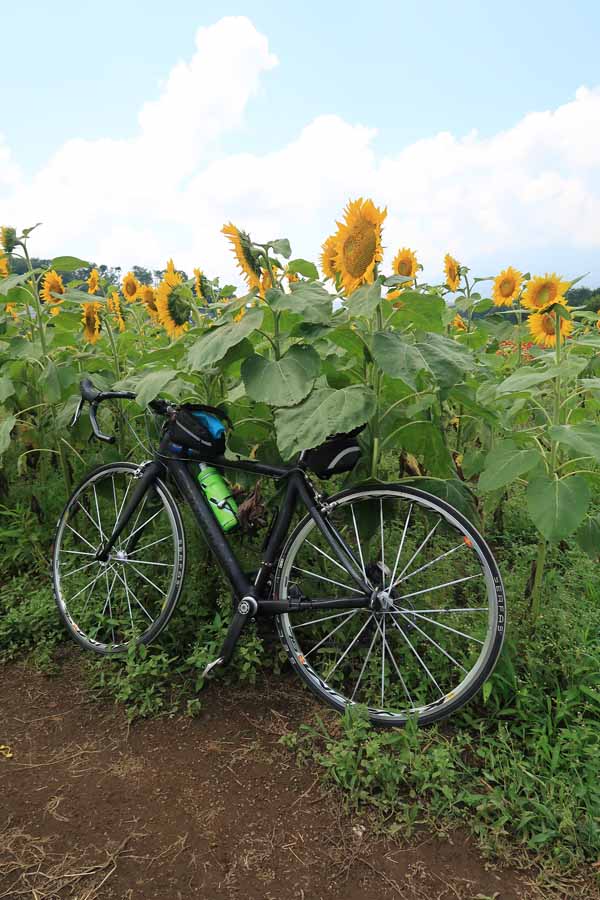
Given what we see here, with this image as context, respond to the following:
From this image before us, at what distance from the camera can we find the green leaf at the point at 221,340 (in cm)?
204

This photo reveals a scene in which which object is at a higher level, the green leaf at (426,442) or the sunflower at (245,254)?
the sunflower at (245,254)

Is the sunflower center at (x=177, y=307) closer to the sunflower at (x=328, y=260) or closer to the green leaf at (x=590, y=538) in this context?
the sunflower at (x=328, y=260)

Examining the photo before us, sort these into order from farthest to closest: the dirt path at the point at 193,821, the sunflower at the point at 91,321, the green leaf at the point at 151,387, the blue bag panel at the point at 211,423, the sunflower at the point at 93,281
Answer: the sunflower at the point at 93,281 → the sunflower at the point at 91,321 → the blue bag panel at the point at 211,423 → the green leaf at the point at 151,387 → the dirt path at the point at 193,821

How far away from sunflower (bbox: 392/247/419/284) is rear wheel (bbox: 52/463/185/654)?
172cm

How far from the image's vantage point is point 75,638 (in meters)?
2.72

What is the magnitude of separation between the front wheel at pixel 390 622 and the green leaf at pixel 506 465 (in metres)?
0.15

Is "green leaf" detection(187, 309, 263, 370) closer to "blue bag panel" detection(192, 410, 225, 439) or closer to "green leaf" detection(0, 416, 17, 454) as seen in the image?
"blue bag panel" detection(192, 410, 225, 439)

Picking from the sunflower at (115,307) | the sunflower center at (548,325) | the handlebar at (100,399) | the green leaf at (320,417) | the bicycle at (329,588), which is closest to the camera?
the green leaf at (320,417)

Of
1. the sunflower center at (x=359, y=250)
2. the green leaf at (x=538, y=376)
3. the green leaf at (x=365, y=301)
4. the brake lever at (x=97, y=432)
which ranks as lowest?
the green leaf at (x=538, y=376)

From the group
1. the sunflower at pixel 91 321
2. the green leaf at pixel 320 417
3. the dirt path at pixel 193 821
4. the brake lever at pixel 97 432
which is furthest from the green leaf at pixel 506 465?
the sunflower at pixel 91 321

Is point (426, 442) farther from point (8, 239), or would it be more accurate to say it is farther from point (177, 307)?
point (8, 239)

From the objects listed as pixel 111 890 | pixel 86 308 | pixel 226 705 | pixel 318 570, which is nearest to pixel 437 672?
pixel 318 570

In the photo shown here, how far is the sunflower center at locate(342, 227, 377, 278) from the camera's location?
201 centimetres

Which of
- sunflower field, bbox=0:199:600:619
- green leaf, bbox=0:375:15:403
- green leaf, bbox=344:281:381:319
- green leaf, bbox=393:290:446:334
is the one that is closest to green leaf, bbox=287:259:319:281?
sunflower field, bbox=0:199:600:619
